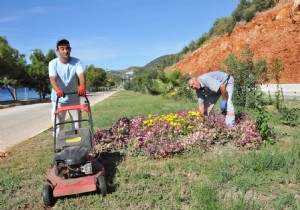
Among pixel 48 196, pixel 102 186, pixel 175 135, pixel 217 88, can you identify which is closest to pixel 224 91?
pixel 217 88

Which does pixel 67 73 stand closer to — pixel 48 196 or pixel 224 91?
pixel 48 196

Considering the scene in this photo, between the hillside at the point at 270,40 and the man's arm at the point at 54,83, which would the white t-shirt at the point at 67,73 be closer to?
the man's arm at the point at 54,83

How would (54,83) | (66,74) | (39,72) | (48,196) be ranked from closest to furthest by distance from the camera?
(48,196)
(54,83)
(66,74)
(39,72)

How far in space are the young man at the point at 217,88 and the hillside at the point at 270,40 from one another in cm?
2183

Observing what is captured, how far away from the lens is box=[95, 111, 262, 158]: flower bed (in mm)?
6050

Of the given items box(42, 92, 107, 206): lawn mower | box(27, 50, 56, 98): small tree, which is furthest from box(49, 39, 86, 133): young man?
box(27, 50, 56, 98): small tree

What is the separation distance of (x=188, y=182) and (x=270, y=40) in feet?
114

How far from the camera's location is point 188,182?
4.52 meters

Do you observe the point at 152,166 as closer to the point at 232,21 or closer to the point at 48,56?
the point at 232,21

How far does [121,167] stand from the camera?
543 centimetres

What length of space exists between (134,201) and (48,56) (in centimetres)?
4953

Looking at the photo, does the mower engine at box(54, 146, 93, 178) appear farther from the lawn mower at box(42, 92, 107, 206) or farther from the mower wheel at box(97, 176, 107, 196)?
the mower wheel at box(97, 176, 107, 196)

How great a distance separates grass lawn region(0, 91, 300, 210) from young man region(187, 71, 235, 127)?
1.32 m

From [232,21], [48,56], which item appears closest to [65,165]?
[232,21]
